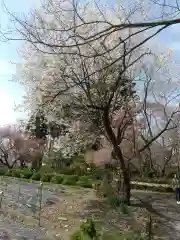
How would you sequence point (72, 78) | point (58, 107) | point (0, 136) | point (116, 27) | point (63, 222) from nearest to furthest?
point (116, 27)
point (63, 222)
point (72, 78)
point (58, 107)
point (0, 136)

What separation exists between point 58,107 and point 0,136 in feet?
65.5

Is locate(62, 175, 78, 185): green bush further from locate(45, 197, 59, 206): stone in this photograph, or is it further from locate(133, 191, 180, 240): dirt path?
locate(45, 197, 59, 206): stone

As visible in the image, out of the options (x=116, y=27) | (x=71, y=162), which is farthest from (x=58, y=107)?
(x=71, y=162)

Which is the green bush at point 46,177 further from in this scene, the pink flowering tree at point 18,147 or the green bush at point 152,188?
the pink flowering tree at point 18,147

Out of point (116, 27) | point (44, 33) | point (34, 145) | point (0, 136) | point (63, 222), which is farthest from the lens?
point (0, 136)

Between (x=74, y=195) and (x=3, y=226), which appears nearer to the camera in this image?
(x=3, y=226)

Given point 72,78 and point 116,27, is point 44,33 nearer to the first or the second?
point 72,78

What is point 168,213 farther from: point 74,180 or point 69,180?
point 74,180

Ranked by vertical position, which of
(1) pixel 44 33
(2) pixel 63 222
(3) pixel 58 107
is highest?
(1) pixel 44 33

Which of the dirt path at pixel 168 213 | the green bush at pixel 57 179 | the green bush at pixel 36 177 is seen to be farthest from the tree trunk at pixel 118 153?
the green bush at pixel 36 177

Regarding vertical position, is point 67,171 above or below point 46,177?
above

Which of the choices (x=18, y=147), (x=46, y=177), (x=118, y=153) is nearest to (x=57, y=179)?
(x=46, y=177)

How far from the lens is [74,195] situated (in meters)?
12.8

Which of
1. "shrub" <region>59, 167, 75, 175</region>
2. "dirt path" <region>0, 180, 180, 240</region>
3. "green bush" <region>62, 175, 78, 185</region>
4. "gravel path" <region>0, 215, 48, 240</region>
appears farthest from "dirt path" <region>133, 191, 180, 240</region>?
"shrub" <region>59, 167, 75, 175</region>
